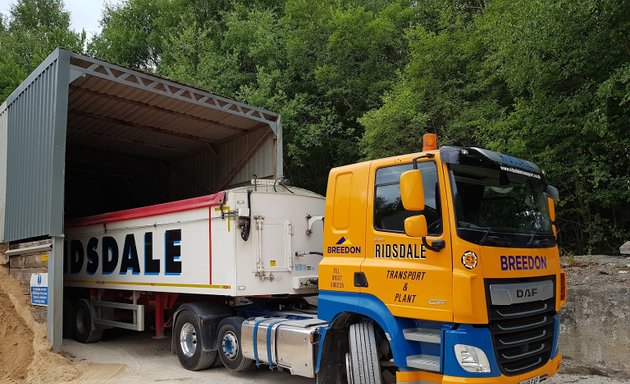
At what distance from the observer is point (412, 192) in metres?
4.55

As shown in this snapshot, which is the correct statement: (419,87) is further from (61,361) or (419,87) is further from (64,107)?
(61,361)

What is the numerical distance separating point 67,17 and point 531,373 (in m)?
38.9

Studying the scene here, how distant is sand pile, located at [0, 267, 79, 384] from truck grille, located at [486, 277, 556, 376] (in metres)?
6.21

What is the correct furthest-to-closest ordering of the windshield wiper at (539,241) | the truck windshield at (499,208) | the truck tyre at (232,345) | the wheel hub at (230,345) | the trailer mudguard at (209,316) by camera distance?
the trailer mudguard at (209,316) → the wheel hub at (230,345) → the truck tyre at (232,345) → the windshield wiper at (539,241) → the truck windshield at (499,208)

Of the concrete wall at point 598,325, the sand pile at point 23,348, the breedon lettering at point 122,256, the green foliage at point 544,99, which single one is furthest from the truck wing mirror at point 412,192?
the green foliage at point 544,99

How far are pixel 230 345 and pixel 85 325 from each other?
15.6 ft

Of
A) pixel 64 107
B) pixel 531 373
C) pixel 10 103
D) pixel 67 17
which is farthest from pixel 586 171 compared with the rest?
pixel 67 17

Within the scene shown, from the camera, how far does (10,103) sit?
1103 centimetres

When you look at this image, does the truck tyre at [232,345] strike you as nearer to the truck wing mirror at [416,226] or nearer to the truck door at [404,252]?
the truck door at [404,252]

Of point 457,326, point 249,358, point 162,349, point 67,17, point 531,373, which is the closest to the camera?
point 457,326

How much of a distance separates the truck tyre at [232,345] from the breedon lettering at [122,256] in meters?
1.16

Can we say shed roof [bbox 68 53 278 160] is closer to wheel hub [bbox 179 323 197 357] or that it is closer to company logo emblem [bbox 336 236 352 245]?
wheel hub [bbox 179 323 197 357]

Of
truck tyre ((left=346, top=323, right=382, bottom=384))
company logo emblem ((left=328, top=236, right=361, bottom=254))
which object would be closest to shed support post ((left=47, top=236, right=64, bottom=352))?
company logo emblem ((left=328, top=236, right=361, bottom=254))

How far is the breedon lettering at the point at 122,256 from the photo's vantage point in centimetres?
802
